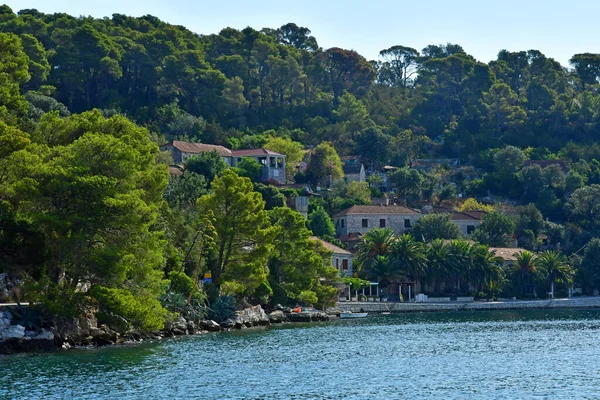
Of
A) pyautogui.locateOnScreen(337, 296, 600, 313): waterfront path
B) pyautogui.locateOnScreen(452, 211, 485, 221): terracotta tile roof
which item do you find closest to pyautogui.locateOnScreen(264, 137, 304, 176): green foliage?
pyautogui.locateOnScreen(452, 211, 485, 221): terracotta tile roof

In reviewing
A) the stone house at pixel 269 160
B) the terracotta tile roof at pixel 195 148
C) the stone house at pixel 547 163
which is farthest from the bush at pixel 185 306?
the stone house at pixel 547 163

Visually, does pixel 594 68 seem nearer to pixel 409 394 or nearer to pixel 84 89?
pixel 84 89

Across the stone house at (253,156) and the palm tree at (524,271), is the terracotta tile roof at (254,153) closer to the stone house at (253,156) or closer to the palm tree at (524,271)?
the stone house at (253,156)

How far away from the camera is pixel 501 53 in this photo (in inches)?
7564

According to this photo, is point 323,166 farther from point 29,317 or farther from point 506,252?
point 29,317

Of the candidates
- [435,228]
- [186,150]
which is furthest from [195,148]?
[435,228]

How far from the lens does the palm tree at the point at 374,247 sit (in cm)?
10512

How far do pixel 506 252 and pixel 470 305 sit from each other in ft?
49.7

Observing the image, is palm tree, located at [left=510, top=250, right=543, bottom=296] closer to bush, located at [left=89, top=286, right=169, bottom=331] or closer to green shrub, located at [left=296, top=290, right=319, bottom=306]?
green shrub, located at [left=296, top=290, right=319, bottom=306]

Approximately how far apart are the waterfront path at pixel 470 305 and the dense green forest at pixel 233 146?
552cm

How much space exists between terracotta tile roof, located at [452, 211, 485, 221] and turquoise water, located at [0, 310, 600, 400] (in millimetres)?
57519

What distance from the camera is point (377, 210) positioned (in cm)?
12219

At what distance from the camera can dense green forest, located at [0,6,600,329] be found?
56.0 meters

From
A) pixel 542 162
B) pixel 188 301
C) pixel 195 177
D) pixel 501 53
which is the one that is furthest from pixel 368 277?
pixel 501 53
